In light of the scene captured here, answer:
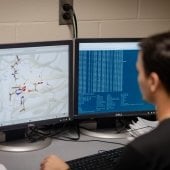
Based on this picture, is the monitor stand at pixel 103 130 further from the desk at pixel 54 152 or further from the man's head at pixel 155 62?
the man's head at pixel 155 62

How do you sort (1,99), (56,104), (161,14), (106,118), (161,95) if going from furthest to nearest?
(161,14) → (106,118) → (56,104) → (1,99) → (161,95)

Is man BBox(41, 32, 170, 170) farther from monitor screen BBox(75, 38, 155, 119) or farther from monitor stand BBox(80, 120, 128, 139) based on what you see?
monitor stand BBox(80, 120, 128, 139)

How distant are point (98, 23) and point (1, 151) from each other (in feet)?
2.68

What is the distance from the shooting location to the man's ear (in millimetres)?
1256

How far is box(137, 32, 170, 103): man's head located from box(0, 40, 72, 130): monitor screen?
2.12ft

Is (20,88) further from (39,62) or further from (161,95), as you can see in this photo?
(161,95)

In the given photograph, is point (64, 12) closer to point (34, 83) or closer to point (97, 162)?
point (34, 83)

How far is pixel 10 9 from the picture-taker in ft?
6.56

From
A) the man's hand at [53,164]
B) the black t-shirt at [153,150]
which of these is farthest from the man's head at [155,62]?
the man's hand at [53,164]

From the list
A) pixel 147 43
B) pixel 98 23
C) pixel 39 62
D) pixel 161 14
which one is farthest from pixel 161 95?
pixel 161 14

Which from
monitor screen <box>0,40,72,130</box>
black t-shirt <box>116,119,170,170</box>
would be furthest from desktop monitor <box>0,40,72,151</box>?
black t-shirt <box>116,119,170,170</box>

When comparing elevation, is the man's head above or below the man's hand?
above

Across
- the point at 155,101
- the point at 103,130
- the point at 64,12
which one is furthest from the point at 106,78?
the point at 155,101

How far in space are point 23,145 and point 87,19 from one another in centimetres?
71
